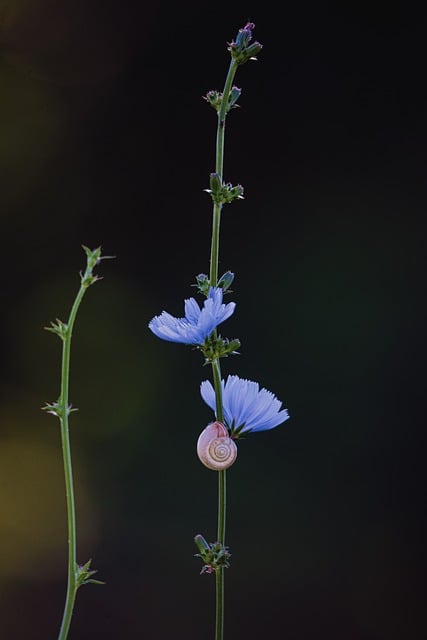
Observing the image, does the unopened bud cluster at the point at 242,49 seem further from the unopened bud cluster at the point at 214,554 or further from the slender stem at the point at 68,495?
the unopened bud cluster at the point at 214,554

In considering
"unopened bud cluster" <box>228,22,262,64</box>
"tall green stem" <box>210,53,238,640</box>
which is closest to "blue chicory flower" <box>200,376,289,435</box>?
"tall green stem" <box>210,53,238,640</box>

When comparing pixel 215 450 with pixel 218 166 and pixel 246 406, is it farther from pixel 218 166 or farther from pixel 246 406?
pixel 218 166

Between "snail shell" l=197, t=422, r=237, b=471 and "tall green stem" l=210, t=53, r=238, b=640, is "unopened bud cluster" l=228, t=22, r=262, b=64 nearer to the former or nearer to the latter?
"tall green stem" l=210, t=53, r=238, b=640

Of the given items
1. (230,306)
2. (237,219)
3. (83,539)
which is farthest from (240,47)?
(83,539)

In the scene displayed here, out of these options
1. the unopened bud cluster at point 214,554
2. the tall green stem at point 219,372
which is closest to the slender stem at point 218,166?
the tall green stem at point 219,372

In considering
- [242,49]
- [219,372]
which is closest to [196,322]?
[219,372]
